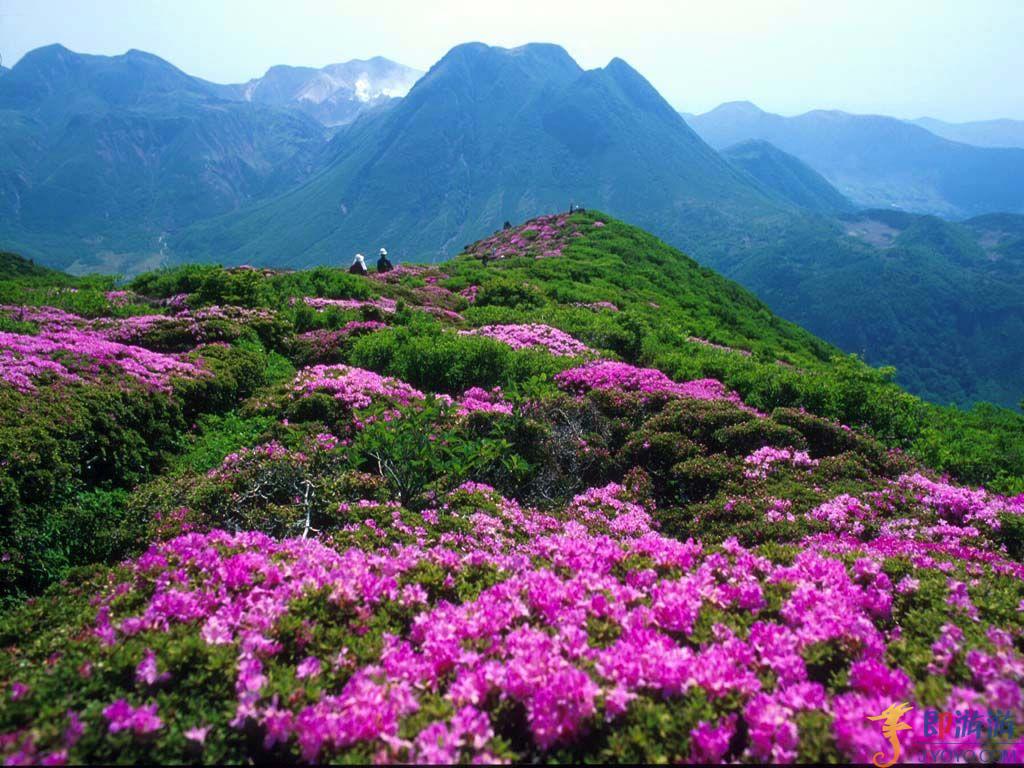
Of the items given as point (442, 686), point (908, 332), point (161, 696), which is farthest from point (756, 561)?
point (908, 332)

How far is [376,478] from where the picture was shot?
7.54 m

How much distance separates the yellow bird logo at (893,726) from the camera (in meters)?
2.68

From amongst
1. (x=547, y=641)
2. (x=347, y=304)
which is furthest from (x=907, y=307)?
(x=547, y=641)

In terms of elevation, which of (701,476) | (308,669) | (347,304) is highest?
(347,304)

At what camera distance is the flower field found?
310 centimetres

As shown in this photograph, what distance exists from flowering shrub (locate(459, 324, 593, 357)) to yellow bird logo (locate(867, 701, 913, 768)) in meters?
12.2

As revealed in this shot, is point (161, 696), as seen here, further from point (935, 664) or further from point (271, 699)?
point (935, 664)

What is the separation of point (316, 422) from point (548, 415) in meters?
4.05

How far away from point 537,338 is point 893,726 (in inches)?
560

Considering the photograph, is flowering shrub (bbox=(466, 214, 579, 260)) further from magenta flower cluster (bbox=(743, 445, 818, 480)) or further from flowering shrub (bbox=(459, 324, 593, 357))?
magenta flower cluster (bbox=(743, 445, 818, 480))

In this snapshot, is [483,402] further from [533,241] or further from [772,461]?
[533,241]

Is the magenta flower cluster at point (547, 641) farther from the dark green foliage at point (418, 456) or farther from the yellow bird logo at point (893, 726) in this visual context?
the dark green foliage at point (418, 456)

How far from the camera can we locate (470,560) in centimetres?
502

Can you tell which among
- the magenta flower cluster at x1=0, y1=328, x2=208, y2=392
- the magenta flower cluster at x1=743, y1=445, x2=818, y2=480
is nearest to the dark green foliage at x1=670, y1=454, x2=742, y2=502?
the magenta flower cluster at x1=743, y1=445, x2=818, y2=480
